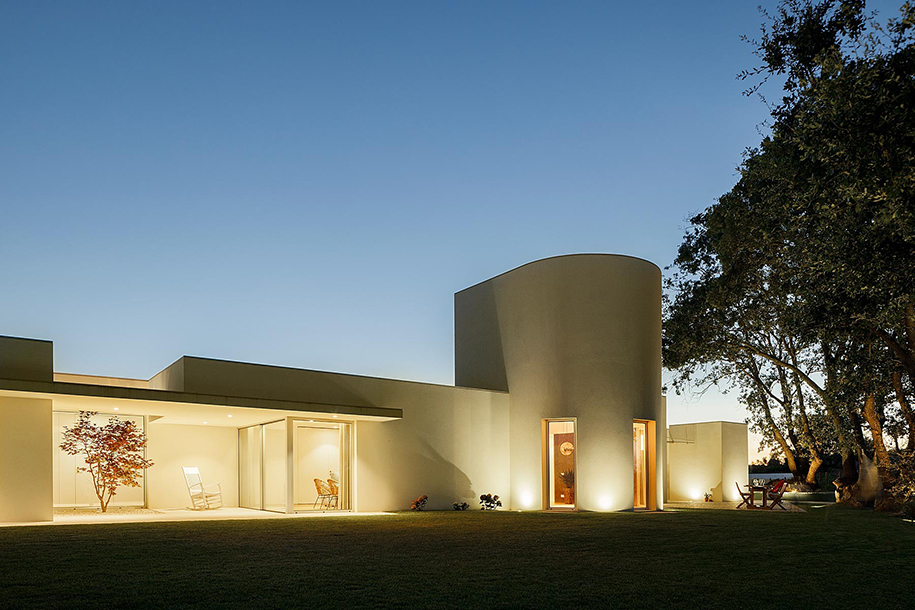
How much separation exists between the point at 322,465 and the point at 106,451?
184 inches

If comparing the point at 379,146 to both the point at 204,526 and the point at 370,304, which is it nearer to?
the point at 370,304

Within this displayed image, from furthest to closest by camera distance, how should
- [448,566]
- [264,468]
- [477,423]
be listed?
1. [477,423]
2. [264,468]
3. [448,566]

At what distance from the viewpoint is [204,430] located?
17125mm

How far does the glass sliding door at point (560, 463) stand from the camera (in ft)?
57.6

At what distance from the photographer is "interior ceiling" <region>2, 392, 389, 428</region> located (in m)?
12.9

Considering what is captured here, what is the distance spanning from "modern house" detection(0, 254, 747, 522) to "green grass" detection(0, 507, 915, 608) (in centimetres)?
435

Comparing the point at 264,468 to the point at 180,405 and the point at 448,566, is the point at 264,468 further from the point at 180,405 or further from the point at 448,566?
the point at 448,566

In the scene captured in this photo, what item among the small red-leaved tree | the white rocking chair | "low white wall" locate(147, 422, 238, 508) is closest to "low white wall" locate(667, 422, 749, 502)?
"low white wall" locate(147, 422, 238, 508)

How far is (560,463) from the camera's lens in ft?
58.2

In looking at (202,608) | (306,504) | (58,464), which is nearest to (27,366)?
(58,464)

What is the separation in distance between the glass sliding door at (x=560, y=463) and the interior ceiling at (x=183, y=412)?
4136 mm

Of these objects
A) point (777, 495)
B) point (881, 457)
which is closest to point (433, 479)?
point (777, 495)

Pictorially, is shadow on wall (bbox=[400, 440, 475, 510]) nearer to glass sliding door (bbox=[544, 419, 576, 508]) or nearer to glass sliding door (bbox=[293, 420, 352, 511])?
glass sliding door (bbox=[293, 420, 352, 511])

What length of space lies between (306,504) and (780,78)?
13.2 metres
